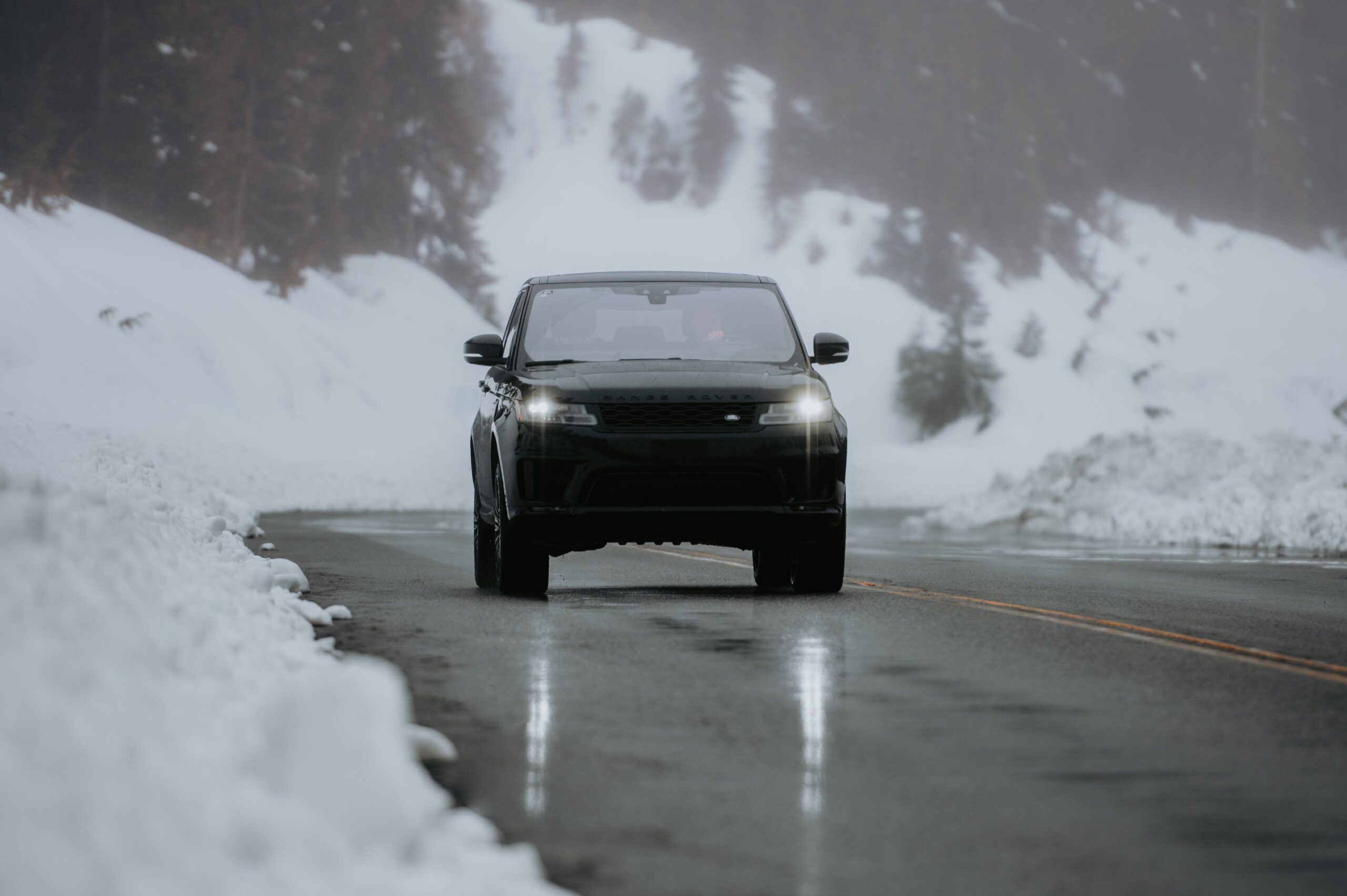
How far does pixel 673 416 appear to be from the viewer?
437 inches

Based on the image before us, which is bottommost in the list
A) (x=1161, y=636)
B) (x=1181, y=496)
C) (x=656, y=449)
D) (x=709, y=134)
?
(x=1161, y=636)

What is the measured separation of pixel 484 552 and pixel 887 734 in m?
6.83

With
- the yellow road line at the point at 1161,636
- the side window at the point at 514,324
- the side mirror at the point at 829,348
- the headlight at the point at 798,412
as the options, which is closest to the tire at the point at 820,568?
the yellow road line at the point at 1161,636

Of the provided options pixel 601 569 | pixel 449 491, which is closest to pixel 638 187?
pixel 449 491

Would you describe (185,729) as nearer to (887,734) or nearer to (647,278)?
(887,734)

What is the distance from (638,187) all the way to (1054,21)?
47.6 m

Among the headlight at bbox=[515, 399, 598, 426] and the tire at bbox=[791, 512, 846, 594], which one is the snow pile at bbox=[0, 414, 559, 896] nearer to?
the headlight at bbox=[515, 399, 598, 426]

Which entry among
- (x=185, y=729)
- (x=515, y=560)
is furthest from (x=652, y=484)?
(x=185, y=729)

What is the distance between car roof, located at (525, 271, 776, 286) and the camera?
41.8 feet

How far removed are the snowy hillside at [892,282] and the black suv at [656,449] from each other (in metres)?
62.4

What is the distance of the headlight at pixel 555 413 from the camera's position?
1108 centimetres

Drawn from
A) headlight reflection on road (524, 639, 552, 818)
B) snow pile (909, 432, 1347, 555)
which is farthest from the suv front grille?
snow pile (909, 432, 1347, 555)

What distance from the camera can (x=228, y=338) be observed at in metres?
52.3

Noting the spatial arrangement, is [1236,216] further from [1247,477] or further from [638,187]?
[1247,477]
